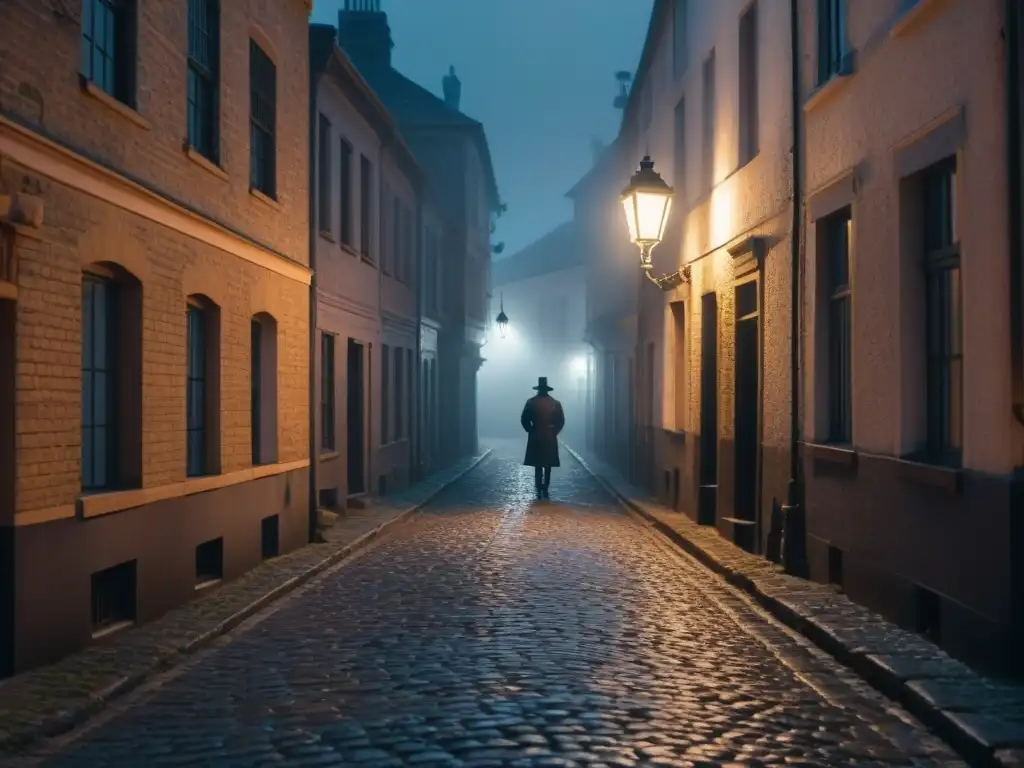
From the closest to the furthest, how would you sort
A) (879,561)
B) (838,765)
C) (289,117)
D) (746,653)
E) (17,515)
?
(838,765) → (17,515) → (746,653) → (879,561) → (289,117)

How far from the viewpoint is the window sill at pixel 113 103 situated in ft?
28.1

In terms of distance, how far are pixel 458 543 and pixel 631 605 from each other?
5003mm

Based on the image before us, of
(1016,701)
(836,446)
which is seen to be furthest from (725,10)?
(1016,701)

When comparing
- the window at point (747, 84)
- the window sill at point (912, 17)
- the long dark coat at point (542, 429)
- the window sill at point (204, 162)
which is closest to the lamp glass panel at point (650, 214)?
the window at point (747, 84)

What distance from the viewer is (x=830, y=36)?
37.4 feet

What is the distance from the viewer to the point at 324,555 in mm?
13633

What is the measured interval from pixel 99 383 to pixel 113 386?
237mm

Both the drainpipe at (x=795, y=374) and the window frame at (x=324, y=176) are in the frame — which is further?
the window frame at (x=324, y=176)

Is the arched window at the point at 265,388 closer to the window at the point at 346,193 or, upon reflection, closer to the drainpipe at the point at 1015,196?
the window at the point at 346,193

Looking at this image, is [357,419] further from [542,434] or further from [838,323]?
[838,323]

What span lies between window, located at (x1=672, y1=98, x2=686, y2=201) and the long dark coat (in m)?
5.39

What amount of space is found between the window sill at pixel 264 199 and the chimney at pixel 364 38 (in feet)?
81.4

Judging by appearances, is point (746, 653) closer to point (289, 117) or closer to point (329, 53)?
point (289, 117)

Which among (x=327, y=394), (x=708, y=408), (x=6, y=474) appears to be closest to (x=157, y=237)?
(x=6, y=474)
